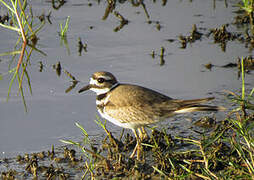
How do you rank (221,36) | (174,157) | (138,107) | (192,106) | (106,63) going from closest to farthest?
(174,157) → (192,106) → (138,107) → (106,63) → (221,36)

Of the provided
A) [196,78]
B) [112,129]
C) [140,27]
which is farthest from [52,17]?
[112,129]

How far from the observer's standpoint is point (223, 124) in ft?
21.5

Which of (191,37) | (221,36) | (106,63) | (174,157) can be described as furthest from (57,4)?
(174,157)

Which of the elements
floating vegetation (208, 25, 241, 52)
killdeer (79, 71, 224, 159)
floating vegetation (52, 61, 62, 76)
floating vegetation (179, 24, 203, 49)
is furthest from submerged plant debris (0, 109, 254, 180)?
floating vegetation (208, 25, 241, 52)

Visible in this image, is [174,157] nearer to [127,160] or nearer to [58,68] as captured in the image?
[127,160]

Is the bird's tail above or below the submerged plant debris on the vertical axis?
above

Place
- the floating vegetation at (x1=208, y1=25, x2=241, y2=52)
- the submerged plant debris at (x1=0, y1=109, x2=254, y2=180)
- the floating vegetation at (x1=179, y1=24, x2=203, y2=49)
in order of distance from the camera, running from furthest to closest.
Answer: the floating vegetation at (x1=208, y1=25, x2=241, y2=52) < the floating vegetation at (x1=179, y1=24, x2=203, y2=49) < the submerged plant debris at (x1=0, y1=109, x2=254, y2=180)

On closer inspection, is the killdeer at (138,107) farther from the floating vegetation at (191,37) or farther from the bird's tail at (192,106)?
the floating vegetation at (191,37)

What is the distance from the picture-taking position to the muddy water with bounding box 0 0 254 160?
269 inches

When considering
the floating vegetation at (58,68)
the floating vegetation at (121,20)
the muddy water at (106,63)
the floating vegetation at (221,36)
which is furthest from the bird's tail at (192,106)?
the floating vegetation at (121,20)

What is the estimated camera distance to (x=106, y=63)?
8523 mm

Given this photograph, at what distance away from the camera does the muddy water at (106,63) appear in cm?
684

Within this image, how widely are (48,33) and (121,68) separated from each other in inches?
87.7

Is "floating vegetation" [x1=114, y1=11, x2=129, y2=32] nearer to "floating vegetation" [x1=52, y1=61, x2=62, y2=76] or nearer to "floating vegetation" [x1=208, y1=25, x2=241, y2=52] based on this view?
"floating vegetation" [x1=208, y1=25, x2=241, y2=52]
